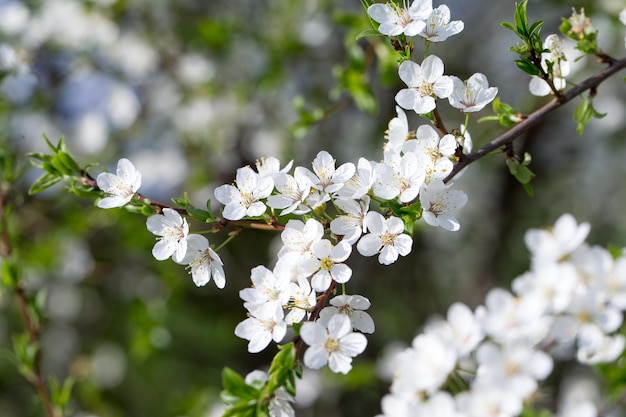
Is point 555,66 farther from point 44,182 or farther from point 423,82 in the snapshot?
point 44,182

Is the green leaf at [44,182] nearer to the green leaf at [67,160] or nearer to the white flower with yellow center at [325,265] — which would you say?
the green leaf at [67,160]

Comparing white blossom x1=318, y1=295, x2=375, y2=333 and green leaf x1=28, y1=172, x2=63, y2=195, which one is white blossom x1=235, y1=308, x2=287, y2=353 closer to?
white blossom x1=318, y1=295, x2=375, y2=333

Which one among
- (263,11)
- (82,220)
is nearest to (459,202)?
(82,220)

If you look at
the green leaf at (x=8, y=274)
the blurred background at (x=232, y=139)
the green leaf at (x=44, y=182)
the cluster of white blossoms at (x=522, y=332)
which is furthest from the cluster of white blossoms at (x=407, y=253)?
the blurred background at (x=232, y=139)

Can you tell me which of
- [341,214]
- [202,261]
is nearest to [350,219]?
[341,214]

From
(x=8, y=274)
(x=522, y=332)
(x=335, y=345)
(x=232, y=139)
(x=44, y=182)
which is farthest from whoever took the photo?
(x=232, y=139)

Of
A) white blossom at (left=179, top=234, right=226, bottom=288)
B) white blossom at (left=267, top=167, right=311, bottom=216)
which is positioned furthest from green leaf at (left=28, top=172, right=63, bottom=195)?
white blossom at (left=267, top=167, right=311, bottom=216)
